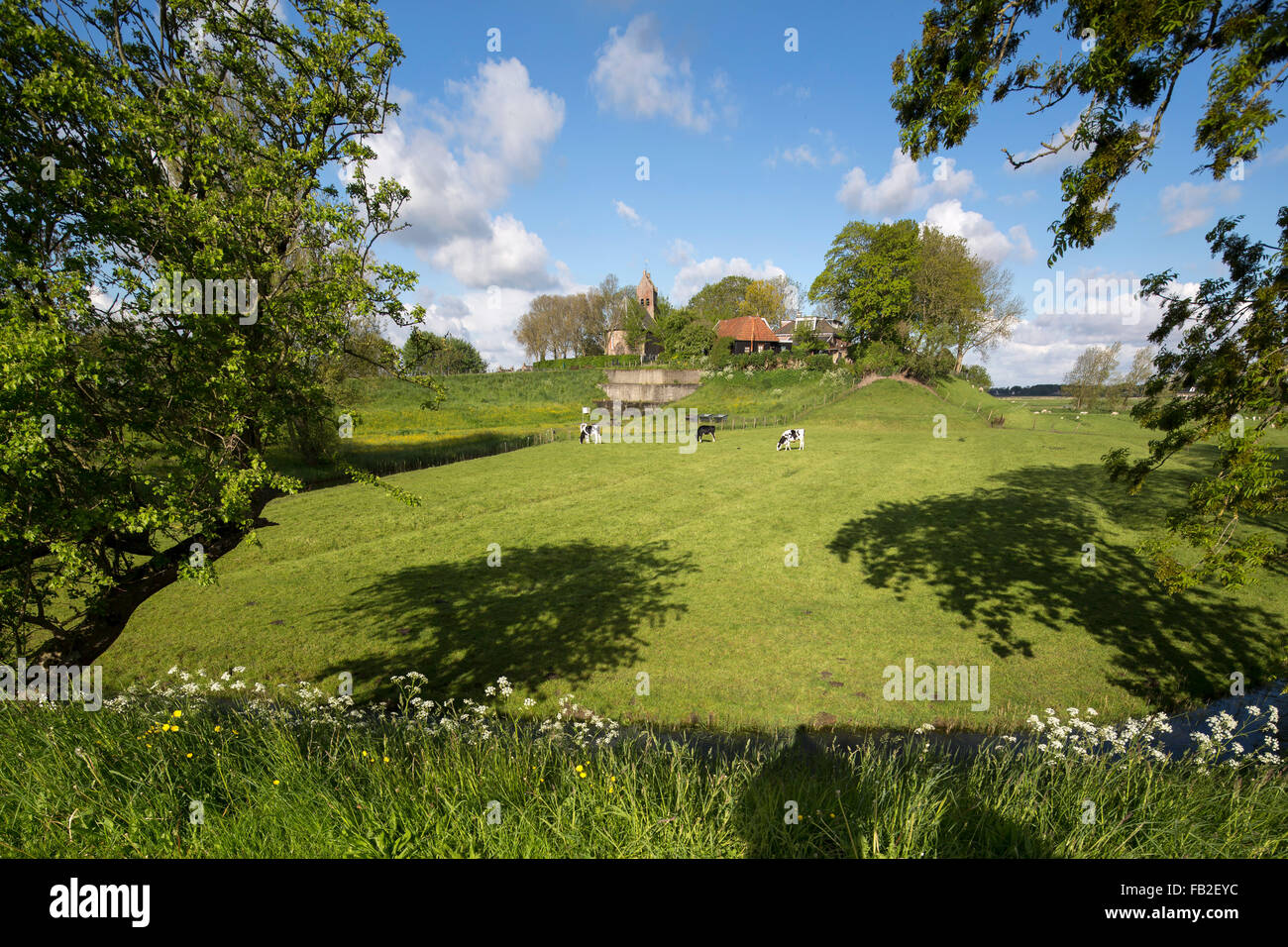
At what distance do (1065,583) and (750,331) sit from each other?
7122 centimetres

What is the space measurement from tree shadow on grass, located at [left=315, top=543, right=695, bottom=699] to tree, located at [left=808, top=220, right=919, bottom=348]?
54420 mm

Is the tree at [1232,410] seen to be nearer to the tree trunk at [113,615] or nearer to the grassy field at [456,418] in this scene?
the tree trunk at [113,615]

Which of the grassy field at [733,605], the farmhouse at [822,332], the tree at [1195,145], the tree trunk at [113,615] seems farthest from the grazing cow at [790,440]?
the farmhouse at [822,332]

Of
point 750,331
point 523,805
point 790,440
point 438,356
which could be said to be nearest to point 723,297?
point 750,331

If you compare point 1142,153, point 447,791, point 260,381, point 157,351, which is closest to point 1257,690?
point 1142,153

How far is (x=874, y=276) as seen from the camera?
58.3 m

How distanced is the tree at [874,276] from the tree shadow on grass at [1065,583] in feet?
139

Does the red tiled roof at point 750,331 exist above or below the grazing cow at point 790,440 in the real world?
above

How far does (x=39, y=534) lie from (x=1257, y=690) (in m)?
16.8

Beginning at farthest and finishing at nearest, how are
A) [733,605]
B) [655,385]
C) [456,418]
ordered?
[655,385] → [456,418] → [733,605]

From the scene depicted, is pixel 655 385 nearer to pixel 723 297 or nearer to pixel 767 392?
pixel 767 392

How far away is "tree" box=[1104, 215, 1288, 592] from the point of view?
4762 mm

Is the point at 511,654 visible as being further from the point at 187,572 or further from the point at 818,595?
the point at 818,595

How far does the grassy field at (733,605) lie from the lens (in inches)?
354
